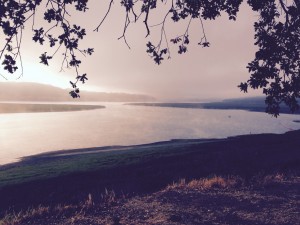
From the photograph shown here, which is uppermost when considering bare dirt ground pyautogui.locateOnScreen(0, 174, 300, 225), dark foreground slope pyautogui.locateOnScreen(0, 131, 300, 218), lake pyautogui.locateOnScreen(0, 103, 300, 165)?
bare dirt ground pyautogui.locateOnScreen(0, 174, 300, 225)

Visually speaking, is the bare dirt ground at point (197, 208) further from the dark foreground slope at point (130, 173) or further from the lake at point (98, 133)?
the lake at point (98, 133)

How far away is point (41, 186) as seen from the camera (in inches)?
987

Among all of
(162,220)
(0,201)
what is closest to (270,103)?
(162,220)

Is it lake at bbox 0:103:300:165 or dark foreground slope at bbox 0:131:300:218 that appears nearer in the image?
dark foreground slope at bbox 0:131:300:218

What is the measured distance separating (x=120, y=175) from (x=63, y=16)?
69.0 feet

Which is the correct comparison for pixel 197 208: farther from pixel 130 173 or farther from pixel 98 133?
pixel 98 133

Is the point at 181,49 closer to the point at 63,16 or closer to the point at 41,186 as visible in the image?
the point at 63,16

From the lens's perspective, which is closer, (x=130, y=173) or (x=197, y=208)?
(x=197, y=208)

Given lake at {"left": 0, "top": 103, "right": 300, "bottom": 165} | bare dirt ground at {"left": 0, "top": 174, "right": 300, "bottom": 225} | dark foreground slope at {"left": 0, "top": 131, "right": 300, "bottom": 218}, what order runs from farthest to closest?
1. lake at {"left": 0, "top": 103, "right": 300, "bottom": 165}
2. dark foreground slope at {"left": 0, "top": 131, "right": 300, "bottom": 218}
3. bare dirt ground at {"left": 0, "top": 174, "right": 300, "bottom": 225}

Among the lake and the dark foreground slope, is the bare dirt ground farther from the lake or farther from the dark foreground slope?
the lake

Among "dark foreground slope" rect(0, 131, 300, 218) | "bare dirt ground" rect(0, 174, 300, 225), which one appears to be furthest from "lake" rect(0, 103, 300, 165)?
"bare dirt ground" rect(0, 174, 300, 225)

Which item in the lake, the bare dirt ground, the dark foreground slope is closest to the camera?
the bare dirt ground

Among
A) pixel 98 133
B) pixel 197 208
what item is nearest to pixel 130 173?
pixel 197 208

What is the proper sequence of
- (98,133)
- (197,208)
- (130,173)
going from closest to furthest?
(197,208), (130,173), (98,133)
